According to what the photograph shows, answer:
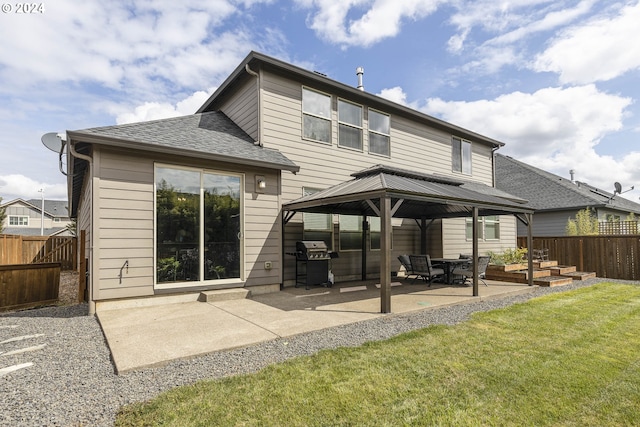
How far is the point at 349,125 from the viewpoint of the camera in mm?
9336

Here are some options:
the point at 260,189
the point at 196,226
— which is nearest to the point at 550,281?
the point at 260,189

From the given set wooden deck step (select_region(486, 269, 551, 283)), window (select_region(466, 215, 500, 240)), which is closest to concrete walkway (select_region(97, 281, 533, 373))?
wooden deck step (select_region(486, 269, 551, 283))

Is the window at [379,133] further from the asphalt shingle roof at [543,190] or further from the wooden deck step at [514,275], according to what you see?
the asphalt shingle roof at [543,190]

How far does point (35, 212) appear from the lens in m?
42.9

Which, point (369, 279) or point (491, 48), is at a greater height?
point (491, 48)

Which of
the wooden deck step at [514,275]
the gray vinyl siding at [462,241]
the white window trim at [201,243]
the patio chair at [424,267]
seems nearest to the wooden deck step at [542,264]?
the wooden deck step at [514,275]

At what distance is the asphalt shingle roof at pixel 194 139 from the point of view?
555cm

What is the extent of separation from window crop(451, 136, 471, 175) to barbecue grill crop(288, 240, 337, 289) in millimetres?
7474

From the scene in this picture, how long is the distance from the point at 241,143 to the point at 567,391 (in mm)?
6925

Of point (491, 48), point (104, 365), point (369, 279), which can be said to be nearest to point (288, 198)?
point (369, 279)

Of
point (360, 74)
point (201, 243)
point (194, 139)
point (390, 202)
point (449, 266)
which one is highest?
point (360, 74)

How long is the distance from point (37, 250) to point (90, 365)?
13476 mm

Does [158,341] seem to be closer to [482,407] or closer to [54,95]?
[482,407]

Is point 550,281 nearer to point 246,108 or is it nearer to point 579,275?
point 579,275
